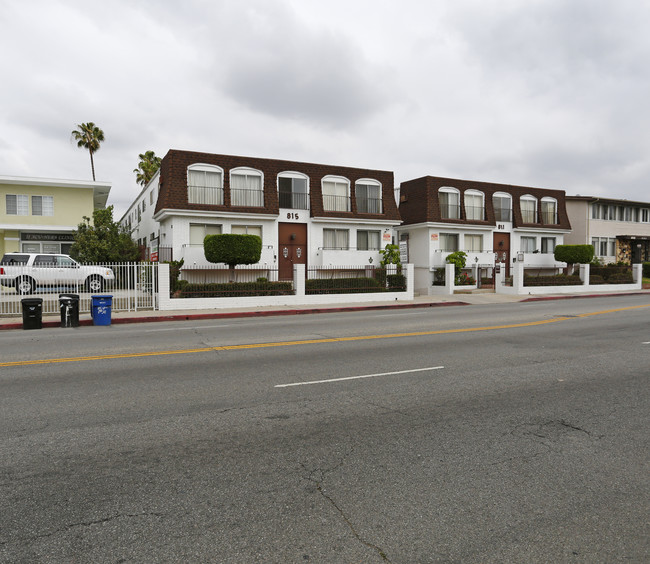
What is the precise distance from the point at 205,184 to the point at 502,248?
22854 millimetres

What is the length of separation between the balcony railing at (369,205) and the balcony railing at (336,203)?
2.74 ft

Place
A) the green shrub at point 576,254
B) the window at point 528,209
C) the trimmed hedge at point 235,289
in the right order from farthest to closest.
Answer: the window at point 528,209
the green shrub at point 576,254
the trimmed hedge at point 235,289

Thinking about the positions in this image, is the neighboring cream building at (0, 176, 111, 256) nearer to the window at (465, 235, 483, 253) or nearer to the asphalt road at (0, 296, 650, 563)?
the window at (465, 235, 483, 253)

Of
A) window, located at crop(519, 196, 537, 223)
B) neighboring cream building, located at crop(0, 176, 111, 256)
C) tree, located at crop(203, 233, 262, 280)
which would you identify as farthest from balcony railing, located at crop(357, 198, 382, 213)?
neighboring cream building, located at crop(0, 176, 111, 256)

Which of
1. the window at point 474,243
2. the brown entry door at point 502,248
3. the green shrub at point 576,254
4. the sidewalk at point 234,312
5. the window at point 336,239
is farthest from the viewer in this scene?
the brown entry door at point 502,248

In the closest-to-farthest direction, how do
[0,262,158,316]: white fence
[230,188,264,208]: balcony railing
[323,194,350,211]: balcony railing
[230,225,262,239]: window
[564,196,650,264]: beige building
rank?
[0,262,158,316]: white fence < [230,188,264,208]: balcony railing < [230,225,262,239]: window < [323,194,350,211]: balcony railing < [564,196,650,264]: beige building

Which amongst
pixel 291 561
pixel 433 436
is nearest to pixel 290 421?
pixel 433 436

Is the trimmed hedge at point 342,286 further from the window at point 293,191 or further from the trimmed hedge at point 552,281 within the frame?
the trimmed hedge at point 552,281

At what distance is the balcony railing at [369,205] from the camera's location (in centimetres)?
3094

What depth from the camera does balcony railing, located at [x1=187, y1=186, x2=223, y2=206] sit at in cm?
2662

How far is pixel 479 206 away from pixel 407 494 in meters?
34.4

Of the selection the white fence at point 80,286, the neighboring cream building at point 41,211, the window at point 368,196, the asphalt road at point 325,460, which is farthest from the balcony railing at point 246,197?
the asphalt road at point 325,460

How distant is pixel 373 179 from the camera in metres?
31.3

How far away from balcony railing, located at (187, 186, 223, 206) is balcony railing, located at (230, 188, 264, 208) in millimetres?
742
